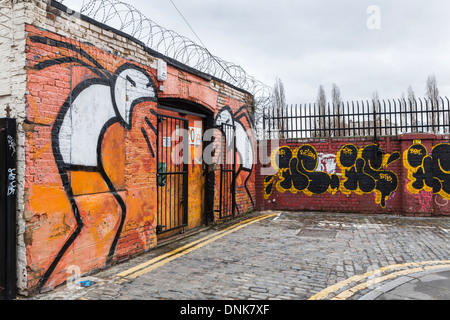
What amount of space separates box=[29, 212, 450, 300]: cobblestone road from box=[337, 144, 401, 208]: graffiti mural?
2219mm

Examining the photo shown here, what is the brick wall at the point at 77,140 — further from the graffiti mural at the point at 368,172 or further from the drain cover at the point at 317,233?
the graffiti mural at the point at 368,172

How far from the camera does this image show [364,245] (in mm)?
6551

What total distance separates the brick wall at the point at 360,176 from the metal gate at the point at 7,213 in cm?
856

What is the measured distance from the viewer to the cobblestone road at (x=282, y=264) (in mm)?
4137

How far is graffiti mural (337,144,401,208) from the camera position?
412 inches

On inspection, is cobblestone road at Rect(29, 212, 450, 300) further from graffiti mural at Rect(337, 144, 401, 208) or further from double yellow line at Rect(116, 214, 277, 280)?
graffiti mural at Rect(337, 144, 401, 208)

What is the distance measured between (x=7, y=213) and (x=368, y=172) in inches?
389

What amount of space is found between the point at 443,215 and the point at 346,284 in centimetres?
756

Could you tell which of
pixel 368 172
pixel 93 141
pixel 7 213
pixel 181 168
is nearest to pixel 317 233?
pixel 181 168

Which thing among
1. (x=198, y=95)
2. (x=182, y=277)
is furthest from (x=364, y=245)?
(x=198, y=95)

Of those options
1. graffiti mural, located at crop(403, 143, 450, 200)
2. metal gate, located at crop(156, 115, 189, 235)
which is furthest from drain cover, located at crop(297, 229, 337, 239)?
graffiti mural, located at crop(403, 143, 450, 200)

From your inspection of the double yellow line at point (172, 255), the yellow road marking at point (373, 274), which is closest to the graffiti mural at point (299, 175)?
the double yellow line at point (172, 255)

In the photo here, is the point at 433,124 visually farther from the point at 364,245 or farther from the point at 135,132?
the point at 135,132

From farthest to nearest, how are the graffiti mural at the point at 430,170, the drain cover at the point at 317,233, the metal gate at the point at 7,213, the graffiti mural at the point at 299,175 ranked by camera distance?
1. the graffiti mural at the point at 299,175
2. the graffiti mural at the point at 430,170
3. the drain cover at the point at 317,233
4. the metal gate at the point at 7,213
